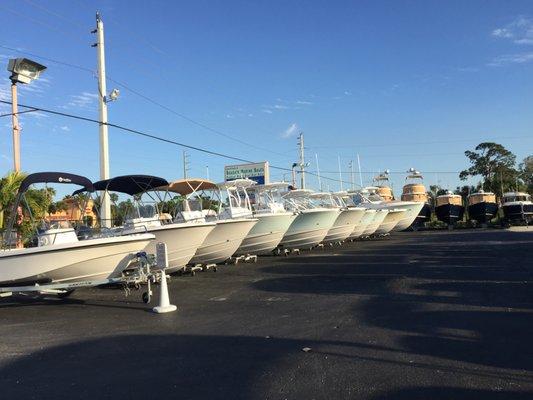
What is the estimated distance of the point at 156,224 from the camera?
14.1 m

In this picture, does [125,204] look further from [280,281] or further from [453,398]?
[453,398]

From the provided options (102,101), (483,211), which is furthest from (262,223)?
(483,211)

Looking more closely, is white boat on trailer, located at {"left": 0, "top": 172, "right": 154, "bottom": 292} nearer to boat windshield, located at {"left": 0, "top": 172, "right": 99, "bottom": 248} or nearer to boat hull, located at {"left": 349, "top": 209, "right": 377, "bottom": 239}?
boat windshield, located at {"left": 0, "top": 172, "right": 99, "bottom": 248}

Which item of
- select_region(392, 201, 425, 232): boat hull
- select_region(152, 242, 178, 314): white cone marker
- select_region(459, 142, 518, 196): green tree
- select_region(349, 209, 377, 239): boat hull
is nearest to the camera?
select_region(152, 242, 178, 314): white cone marker

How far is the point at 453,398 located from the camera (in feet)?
15.0

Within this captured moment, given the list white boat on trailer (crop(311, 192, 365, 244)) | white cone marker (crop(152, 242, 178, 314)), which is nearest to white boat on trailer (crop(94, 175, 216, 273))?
white cone marker (crop(152, 242, 178, 314))

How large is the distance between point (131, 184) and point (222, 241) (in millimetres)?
3254

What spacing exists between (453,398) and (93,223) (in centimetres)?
1257

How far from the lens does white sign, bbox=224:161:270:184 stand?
40.5 meters

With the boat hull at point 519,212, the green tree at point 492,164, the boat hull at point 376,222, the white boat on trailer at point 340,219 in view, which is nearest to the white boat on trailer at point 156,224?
the white boat on trailer at point 340,219

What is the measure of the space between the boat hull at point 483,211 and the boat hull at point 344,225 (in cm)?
2313

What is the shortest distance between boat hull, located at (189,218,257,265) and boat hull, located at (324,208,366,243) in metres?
9.36

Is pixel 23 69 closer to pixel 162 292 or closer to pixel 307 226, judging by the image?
pixel 162 292

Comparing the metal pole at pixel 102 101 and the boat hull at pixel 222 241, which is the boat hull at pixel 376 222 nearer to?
the boat hull at pixel 222 241
